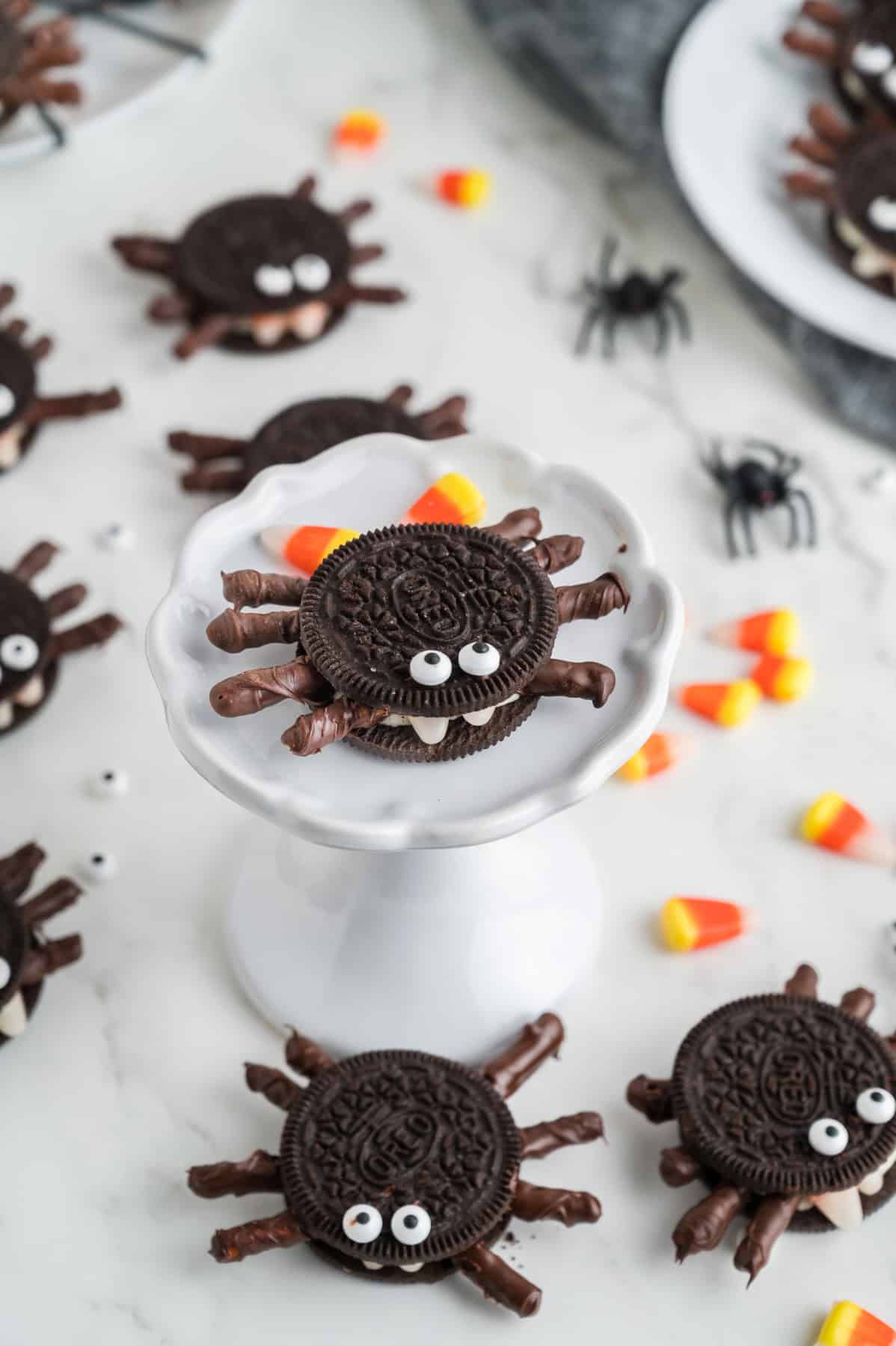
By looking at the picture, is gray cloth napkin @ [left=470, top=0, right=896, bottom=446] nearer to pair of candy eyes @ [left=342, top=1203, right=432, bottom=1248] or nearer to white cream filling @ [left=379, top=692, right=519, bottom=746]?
white cream filling @ [left=379, top=692, right=519, bottom=746]

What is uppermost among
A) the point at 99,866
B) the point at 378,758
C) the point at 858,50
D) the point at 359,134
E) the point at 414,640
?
the point at 858,50

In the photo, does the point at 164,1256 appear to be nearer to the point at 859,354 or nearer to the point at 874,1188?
the point at 874,1188

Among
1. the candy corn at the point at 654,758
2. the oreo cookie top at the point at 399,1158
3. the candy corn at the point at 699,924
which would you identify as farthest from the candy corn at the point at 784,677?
the oreo cookie top at the point at 399,1158

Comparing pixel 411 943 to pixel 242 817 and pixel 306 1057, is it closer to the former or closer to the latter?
pixel 306 1057

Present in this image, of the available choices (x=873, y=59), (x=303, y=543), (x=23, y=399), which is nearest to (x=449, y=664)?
(x=303, y=543)

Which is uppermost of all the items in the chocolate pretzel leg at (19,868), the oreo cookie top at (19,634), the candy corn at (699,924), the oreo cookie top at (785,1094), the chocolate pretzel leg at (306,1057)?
the oreo cookie top at (785,1094)

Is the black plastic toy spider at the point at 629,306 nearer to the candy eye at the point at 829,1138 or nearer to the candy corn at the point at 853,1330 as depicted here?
the candy eye at the point at 829,1138
